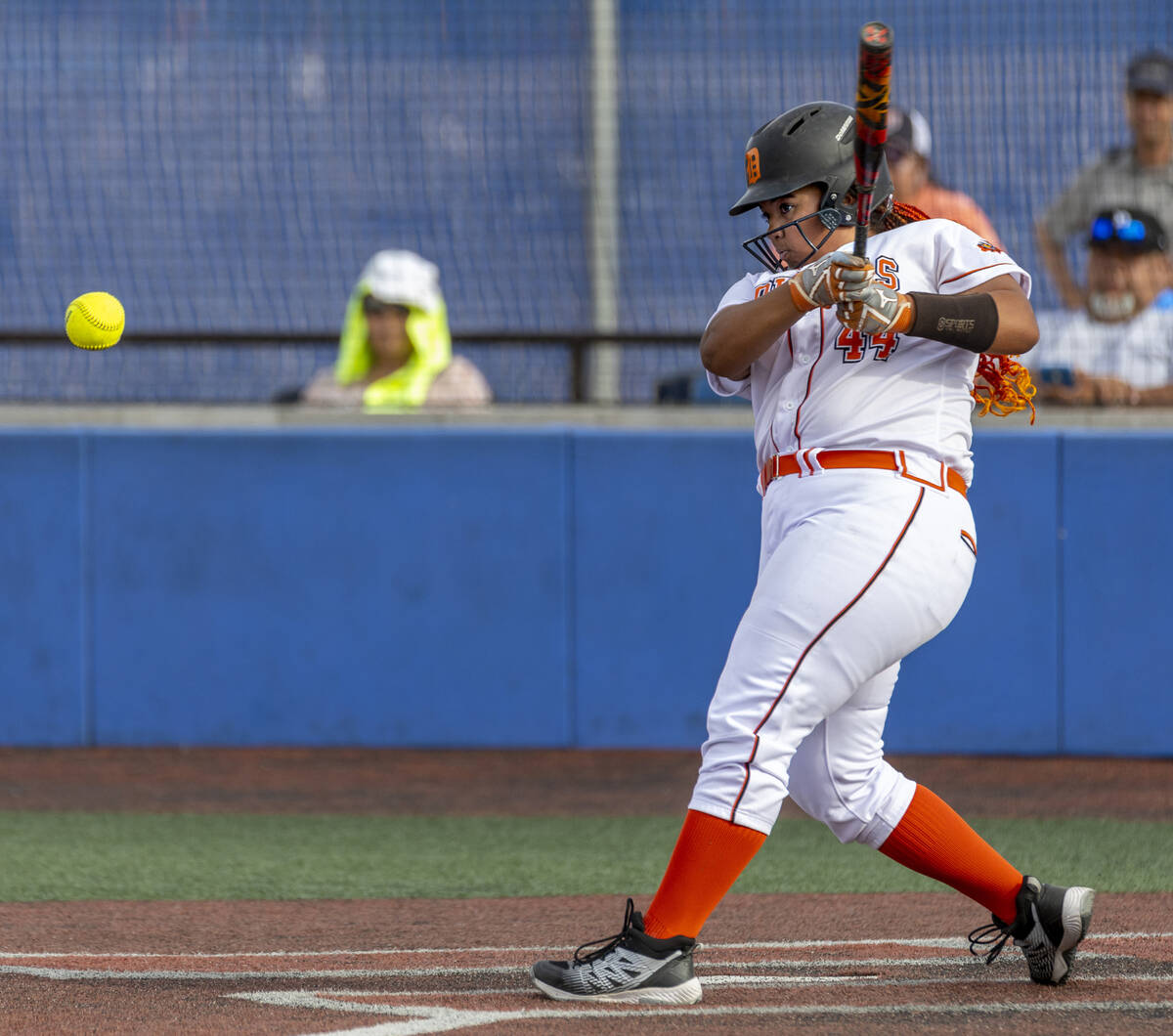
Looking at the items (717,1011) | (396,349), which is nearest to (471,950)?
(717,1011)

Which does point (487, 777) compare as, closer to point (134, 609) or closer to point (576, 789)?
point (576, 789)

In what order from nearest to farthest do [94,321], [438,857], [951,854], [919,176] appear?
[951,854]
[94,321]
[438,857]
[919,176]

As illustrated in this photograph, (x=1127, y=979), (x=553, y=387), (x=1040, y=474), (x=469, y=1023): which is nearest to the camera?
(x=469, y=1023)

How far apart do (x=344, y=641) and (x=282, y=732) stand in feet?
1.50

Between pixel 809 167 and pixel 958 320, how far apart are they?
1.42 feet

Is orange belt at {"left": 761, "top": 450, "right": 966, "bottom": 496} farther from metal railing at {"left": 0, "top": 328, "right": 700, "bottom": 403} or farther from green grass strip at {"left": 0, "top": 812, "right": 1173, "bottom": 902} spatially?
metal railing at {"left": 0, "top": 328, "right": 700, "bottom": 403}

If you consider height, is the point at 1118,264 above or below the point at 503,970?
above

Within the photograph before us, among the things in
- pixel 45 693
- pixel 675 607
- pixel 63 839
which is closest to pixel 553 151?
pixel 675 607

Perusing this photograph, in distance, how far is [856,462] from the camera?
3297 millimetres

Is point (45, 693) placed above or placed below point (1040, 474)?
below

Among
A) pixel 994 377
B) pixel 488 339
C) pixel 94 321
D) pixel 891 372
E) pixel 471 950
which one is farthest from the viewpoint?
pixel 488 339

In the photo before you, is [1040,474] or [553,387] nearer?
[1040,474]

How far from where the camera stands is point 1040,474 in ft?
23.6

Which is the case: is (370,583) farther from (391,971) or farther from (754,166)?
(754,166)
